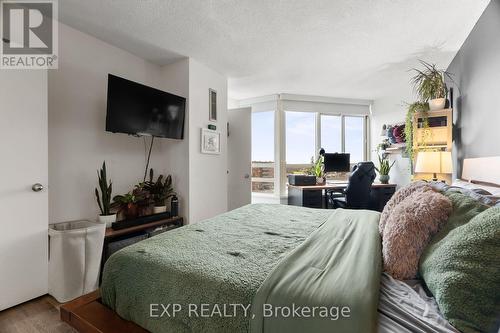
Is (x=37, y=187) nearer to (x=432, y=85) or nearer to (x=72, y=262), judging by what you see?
(x=72, y=262)

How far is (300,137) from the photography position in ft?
15.2

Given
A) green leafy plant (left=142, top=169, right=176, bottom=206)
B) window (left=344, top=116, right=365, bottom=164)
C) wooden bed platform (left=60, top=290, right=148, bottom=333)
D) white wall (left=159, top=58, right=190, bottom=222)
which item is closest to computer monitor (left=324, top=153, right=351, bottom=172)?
window (left=344, top=116, right=365, bottom=164)

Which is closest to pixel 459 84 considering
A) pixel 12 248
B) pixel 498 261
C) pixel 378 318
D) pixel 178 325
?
pixel 498 261

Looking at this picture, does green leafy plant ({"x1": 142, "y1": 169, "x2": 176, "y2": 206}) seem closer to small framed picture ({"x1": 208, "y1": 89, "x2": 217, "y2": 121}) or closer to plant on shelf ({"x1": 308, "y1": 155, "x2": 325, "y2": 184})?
small framed picture ({"x1": 208, "y1": 89, "x2": 217, "y2": 121})

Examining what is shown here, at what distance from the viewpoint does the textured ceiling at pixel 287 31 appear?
6.33 ft

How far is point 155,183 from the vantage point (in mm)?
2816

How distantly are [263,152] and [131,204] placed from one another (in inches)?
108

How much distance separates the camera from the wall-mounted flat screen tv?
2172mm

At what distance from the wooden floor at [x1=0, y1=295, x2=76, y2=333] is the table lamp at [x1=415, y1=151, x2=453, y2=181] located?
11.4ft

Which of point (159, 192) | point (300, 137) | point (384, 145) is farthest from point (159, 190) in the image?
point (384, 145)

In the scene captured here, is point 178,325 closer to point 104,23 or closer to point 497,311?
point 497,311

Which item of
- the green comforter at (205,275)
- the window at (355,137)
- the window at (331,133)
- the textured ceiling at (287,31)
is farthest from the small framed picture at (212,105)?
the window at (355,137)

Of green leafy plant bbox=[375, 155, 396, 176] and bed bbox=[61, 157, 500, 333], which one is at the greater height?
green leafy plant bbox=[375, 155, 396, 176]

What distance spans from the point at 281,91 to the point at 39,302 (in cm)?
415
